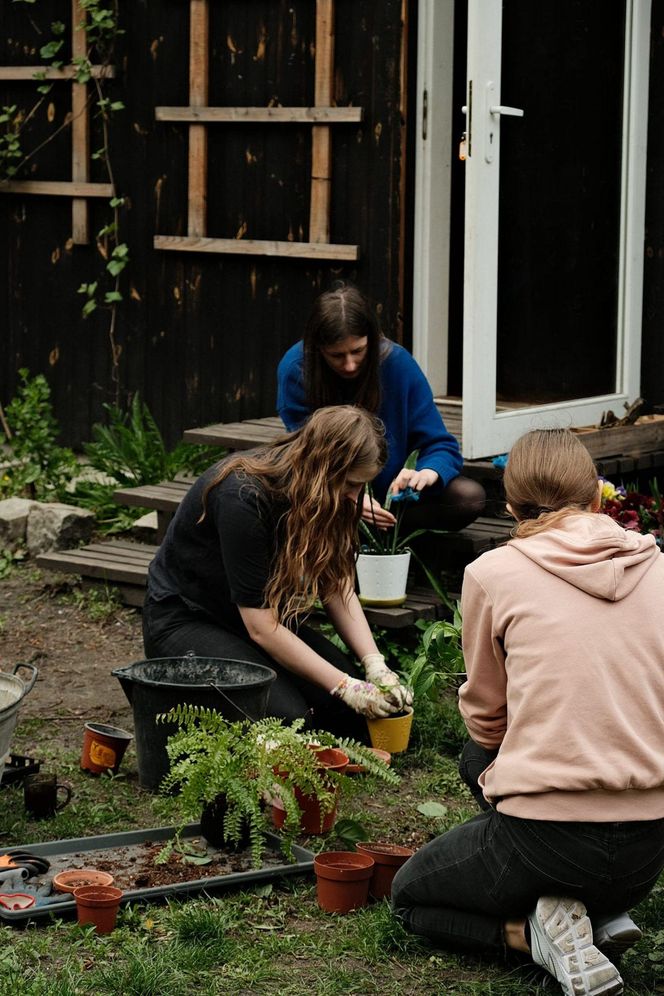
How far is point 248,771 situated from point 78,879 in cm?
48

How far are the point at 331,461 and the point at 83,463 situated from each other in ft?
14.3

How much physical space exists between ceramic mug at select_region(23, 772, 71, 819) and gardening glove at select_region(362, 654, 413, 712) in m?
1.04

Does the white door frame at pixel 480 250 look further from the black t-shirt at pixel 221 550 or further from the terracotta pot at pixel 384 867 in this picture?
the terracotta pot at pixel 384 867

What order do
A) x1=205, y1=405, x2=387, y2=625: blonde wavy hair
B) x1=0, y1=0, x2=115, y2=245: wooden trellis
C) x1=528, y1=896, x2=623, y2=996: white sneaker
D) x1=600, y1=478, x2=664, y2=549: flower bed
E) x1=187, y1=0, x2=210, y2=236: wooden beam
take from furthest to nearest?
1. x1=0, y1=0, x2=115, y2=245: wooden trellis
2. x1=187, y1=0, x2=210, y2=236: wooden beam
3. x1=600, y1=478, x2=664, y2=549: flower bed
4. x1=205, y1=405, x2=387, y2=625: blonde wavy hair
5. x1=528, y1=896, x2=623, y2=996: white sneaker

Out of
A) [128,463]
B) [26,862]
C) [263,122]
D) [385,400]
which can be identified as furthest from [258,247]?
[26,862]

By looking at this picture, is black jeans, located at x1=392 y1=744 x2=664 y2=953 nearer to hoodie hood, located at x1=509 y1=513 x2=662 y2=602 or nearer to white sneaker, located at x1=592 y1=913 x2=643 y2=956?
white sneaker, located at x1=592 y1=913 x2=643 y2=956

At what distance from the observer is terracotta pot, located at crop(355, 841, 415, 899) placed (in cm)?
343

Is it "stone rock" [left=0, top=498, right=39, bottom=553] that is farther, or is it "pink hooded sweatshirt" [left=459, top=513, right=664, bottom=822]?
"stone rock" [left=0, top=498, right=39, bottom=553]

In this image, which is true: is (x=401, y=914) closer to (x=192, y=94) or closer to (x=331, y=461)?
(x=331, y=461)

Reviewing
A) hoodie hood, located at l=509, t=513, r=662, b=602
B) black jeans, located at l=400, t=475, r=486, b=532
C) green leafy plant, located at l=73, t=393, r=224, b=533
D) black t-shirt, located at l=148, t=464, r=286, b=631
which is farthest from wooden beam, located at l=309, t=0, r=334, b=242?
hoodie hood, located at l=509, t=513, r=662, b=602

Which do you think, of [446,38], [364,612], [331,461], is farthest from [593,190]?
[331,461]

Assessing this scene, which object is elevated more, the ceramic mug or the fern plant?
the fern plant

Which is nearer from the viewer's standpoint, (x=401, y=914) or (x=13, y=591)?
(x=401, y=914)

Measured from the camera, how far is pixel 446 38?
6.79 metres
